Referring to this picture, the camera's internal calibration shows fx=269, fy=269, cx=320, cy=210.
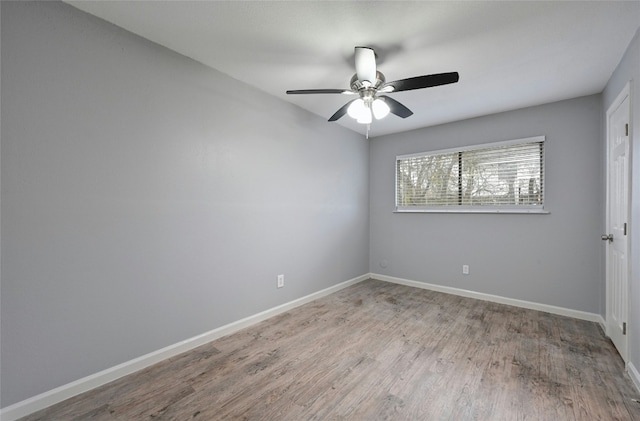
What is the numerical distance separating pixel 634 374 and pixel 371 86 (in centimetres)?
269

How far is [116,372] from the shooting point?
184 centimetres

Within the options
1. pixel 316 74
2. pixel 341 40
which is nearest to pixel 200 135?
pixel 316 74

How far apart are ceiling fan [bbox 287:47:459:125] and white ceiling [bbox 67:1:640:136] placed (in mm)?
146

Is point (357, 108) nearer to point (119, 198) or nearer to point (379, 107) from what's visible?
point (379, 107)

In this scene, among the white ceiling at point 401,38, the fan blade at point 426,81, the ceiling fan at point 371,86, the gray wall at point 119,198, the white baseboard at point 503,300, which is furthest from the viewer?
the white baseboard at point 503,300

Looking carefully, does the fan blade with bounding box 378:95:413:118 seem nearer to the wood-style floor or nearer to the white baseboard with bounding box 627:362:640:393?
the wood-style floor

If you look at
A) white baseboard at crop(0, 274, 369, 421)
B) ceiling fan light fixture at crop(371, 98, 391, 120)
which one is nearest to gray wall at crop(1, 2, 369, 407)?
white baseboard at crop(0, 274, 369, 421)

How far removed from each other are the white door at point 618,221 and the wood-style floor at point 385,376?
0.81 ft

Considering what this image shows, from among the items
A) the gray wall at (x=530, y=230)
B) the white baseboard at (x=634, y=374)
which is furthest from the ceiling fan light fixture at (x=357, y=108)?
the white baseboard at (x=634, y=374)

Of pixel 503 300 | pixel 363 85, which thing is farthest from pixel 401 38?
pixel 503 300

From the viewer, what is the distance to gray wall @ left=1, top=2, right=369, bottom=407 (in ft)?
4.92

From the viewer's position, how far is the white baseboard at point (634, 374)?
1734mm

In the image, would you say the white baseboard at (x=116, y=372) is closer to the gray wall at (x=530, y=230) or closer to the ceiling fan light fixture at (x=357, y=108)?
the ceiling fan light fixture at (x=357, y=108)

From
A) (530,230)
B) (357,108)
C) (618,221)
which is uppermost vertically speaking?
(357,108)
